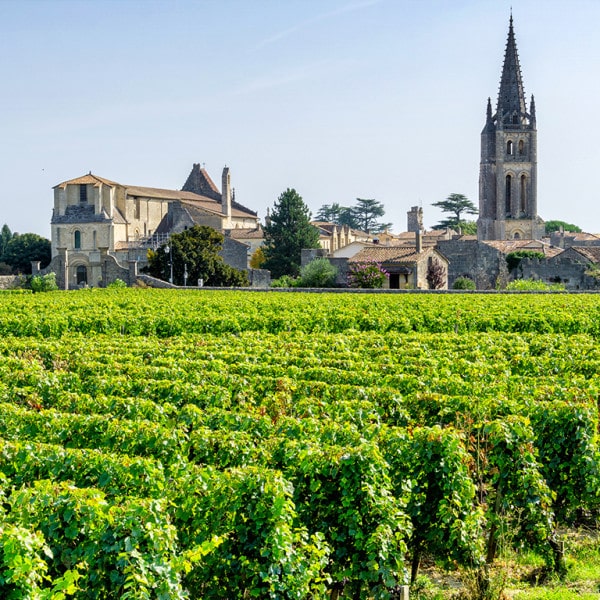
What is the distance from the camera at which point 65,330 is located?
76.9 feet

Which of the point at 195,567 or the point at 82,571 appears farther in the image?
the point at 195,567

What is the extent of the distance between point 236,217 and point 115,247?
20.1m

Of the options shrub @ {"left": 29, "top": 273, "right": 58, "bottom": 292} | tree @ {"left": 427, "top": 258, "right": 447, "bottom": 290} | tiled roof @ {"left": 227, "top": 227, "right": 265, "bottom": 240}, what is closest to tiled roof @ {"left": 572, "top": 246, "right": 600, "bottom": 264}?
tree @ {"left": 427, "top": 258, "right": 447, "bottom": 290}

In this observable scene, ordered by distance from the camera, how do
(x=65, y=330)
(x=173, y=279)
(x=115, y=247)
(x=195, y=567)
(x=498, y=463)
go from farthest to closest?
(x=115, y=247) < (x=173, y=279) < (x=65, y=330) < (x=498, y=463) < (x=195, y=567)

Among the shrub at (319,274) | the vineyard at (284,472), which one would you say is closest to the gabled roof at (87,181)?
the shrub at (319,274)

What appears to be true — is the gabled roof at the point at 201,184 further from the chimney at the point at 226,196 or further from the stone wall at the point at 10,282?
the stone wall at the point at 10,282

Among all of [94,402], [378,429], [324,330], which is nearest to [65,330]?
[324,330]

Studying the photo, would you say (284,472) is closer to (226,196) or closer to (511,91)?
(226,196)

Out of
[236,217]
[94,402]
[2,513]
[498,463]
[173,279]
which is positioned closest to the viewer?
[2,513]

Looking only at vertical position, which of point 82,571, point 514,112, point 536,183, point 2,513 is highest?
point 514,112

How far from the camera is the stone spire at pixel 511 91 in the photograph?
294ft

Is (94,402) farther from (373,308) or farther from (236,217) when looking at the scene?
(236,217)

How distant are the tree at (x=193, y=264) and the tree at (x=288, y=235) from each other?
1760 centimetres

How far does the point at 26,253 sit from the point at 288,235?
2646 centimetres
